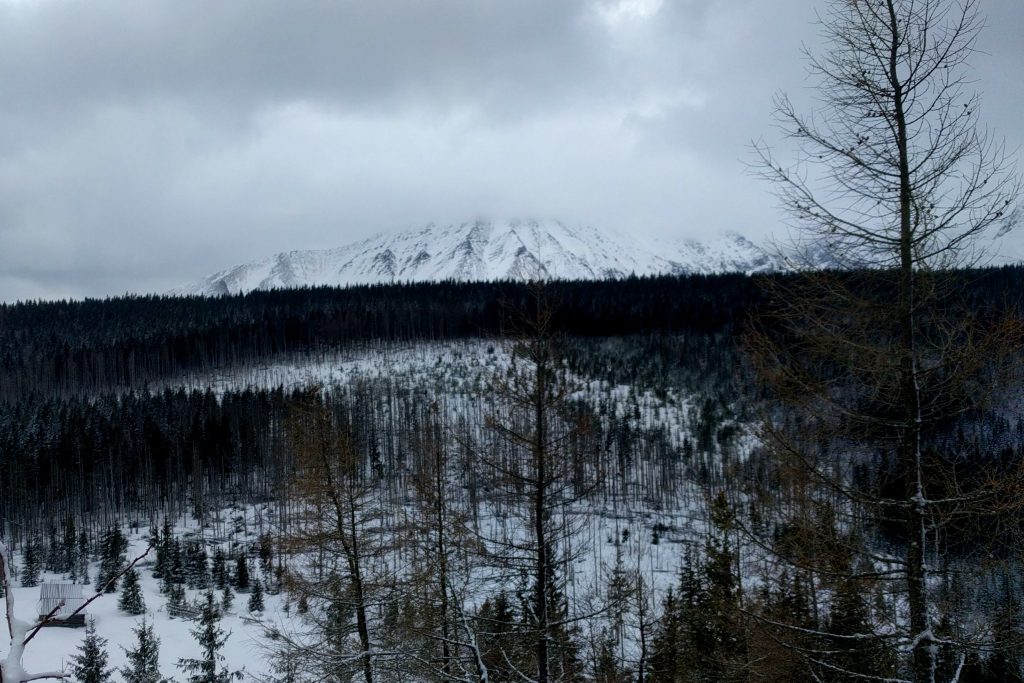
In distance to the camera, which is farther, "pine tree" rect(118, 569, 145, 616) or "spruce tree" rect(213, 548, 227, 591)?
"spruce tree" rect(213, 548, 227, 591)

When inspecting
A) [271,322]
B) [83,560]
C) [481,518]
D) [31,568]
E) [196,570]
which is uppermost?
[271,322]

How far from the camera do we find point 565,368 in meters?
9.55

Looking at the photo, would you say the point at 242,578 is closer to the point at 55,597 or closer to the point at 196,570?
the point at 196,570

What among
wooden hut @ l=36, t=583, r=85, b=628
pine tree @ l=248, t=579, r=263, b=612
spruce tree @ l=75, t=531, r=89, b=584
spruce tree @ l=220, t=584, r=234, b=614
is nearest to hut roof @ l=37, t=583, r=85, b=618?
A: wooden hut @ l=36, t=583, r=85, b=628

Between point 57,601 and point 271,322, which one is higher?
point 271,322

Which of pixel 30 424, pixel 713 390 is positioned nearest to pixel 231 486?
pixel 30 424

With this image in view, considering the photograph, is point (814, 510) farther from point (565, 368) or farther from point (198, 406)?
point (198, 406)

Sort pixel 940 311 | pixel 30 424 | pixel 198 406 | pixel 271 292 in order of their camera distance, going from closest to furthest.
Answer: pixel 940 311 < pixel 30 424 < pixel 198 406 < pixel 271 292

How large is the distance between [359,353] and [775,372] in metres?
126

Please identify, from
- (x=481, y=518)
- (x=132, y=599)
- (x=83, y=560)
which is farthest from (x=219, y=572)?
(x=481, y=518)

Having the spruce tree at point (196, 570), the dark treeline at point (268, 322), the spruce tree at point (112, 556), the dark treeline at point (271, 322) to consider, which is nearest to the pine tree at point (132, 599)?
the spruce tree at point (196, 570)

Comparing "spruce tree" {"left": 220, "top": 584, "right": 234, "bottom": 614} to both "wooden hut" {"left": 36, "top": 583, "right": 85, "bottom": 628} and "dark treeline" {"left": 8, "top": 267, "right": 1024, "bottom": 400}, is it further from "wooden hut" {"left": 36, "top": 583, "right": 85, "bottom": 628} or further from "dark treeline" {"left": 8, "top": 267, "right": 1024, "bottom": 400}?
"dark treeline" {"left": 8, "top": 267, "right": 1024, "bottom": 400}

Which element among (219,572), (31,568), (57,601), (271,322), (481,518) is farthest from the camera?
(271,322)

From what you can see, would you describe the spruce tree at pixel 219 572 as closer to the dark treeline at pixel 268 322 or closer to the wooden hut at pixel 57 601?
the wooden hut at pixel 57 601
